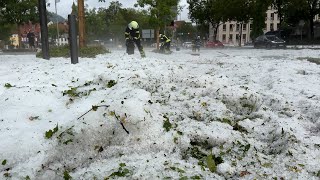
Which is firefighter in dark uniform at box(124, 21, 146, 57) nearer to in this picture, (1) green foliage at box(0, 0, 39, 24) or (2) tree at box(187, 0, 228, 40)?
(1) green foliage at box(0, 0, 39, 24)

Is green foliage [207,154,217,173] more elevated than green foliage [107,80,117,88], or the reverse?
green foliage [107,80,117,88]

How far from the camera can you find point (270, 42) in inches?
1112

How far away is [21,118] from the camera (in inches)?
127

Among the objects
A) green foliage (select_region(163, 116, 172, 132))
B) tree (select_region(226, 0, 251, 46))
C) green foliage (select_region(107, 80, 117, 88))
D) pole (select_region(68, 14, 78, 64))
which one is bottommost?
green foliage (select_region(163, 116, 172, 132))

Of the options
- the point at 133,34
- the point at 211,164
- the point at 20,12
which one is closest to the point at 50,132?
the point at 211,164

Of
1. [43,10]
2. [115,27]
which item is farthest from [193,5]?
[43,10]

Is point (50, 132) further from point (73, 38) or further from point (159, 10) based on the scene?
point (159, 10)

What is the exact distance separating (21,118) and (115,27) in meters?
68.3

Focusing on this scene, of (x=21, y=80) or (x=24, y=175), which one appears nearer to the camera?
(x=24, y=175)

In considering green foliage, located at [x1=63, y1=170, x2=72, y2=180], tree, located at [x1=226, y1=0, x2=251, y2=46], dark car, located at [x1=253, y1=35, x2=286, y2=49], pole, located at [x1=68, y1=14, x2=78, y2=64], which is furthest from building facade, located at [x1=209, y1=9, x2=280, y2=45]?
green foliage, located at [x1=63, y1=170, x2=72, y2=180]

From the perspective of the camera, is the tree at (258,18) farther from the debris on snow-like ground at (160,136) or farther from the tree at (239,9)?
the debris on snow-like ground at (160,136)

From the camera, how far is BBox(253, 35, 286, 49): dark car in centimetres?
2723

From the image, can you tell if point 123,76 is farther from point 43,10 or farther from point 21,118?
point 43,10

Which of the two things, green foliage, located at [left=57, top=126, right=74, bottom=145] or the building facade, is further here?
the building facade
